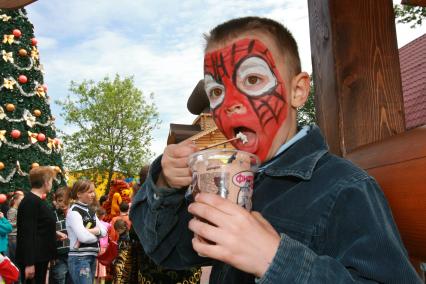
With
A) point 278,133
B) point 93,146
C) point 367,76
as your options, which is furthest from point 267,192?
point 93,146

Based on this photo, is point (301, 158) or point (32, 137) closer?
point (301, 158)

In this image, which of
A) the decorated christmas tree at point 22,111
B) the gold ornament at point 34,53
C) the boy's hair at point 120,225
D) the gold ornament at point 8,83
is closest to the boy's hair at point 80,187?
the boy's hair at point 120,225

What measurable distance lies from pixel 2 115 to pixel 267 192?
919 cm

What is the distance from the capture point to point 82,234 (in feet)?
19.7

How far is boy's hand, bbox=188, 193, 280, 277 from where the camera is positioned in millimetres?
1120

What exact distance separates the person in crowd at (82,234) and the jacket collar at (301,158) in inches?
198

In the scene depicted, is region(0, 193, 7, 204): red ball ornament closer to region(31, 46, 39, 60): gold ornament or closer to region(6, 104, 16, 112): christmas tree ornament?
region(6, 104, 16, 112): christmas tree ornament

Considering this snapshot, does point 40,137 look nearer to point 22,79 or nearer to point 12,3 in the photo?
point 22,79

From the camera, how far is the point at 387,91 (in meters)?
2.29

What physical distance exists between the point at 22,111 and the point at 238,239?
32.0 ft

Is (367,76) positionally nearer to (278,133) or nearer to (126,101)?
(278,133)

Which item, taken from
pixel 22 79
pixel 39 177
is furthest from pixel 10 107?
pixel 39 177

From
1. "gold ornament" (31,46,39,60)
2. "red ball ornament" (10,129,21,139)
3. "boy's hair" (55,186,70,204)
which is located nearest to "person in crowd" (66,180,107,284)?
"boy's hair" (55,186,70,204)

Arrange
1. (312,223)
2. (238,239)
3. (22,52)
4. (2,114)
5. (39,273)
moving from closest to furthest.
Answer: (238,239) < (312,223) < (39,273) < (2,114) < (22,52)
